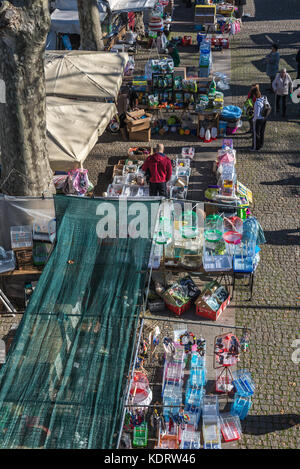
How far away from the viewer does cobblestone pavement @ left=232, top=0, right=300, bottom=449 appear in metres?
7.80

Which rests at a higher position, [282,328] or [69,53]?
[69,53]

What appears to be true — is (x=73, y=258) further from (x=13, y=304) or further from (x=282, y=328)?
(x=282, y=328)

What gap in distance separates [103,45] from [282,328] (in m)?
12.7

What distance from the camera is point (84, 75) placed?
13125mm

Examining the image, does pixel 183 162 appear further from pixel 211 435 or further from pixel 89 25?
pixel 211 435

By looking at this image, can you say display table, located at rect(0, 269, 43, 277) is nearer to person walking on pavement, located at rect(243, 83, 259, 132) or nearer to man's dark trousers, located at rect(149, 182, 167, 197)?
man's dark trousers, located at rect(149, 182, 167, 197)

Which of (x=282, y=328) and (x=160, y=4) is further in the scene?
(x=160, y=4)

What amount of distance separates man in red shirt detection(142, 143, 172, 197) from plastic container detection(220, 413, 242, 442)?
5205mm

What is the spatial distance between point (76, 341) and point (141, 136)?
28.5ft

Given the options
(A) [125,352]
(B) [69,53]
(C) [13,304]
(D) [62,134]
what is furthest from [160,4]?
(A) [125,352]

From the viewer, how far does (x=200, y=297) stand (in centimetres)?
948

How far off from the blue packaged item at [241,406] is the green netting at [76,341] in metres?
1.86
